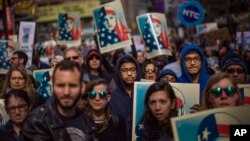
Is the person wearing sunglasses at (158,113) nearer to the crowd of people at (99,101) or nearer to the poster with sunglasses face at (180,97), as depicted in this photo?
the crowd of people at (99,101)

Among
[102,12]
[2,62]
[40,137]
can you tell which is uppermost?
[102,12]

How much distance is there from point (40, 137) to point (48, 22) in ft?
224

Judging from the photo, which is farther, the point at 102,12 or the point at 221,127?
the point at 102,12

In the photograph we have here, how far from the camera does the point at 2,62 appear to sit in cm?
1024

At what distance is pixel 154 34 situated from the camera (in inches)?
415

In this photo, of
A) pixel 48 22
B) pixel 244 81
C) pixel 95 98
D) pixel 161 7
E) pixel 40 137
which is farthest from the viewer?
pixel 48 22

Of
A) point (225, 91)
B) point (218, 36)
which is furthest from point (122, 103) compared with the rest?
point (218, 36)

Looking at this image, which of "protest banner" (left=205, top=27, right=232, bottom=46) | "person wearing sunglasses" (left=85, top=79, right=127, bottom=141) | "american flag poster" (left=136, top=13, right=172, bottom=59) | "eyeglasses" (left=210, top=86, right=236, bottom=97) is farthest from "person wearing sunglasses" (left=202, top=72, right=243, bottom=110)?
"protest banner" (left=205, top=27, right=232, bottom=46)

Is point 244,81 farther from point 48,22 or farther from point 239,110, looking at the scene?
point 48,22

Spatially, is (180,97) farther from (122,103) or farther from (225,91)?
(225,91)

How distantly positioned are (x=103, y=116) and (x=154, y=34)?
5.59m

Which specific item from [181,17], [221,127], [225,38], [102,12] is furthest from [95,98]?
[225,38]

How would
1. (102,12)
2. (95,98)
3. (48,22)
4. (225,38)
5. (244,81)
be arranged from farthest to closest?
(48,22) → (225,38) → (102,12) → (244,81) → (95,98)

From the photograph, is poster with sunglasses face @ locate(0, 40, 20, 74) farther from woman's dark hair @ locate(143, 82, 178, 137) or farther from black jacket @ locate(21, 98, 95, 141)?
black jacket @ locate(21, 98, 95, 141)
